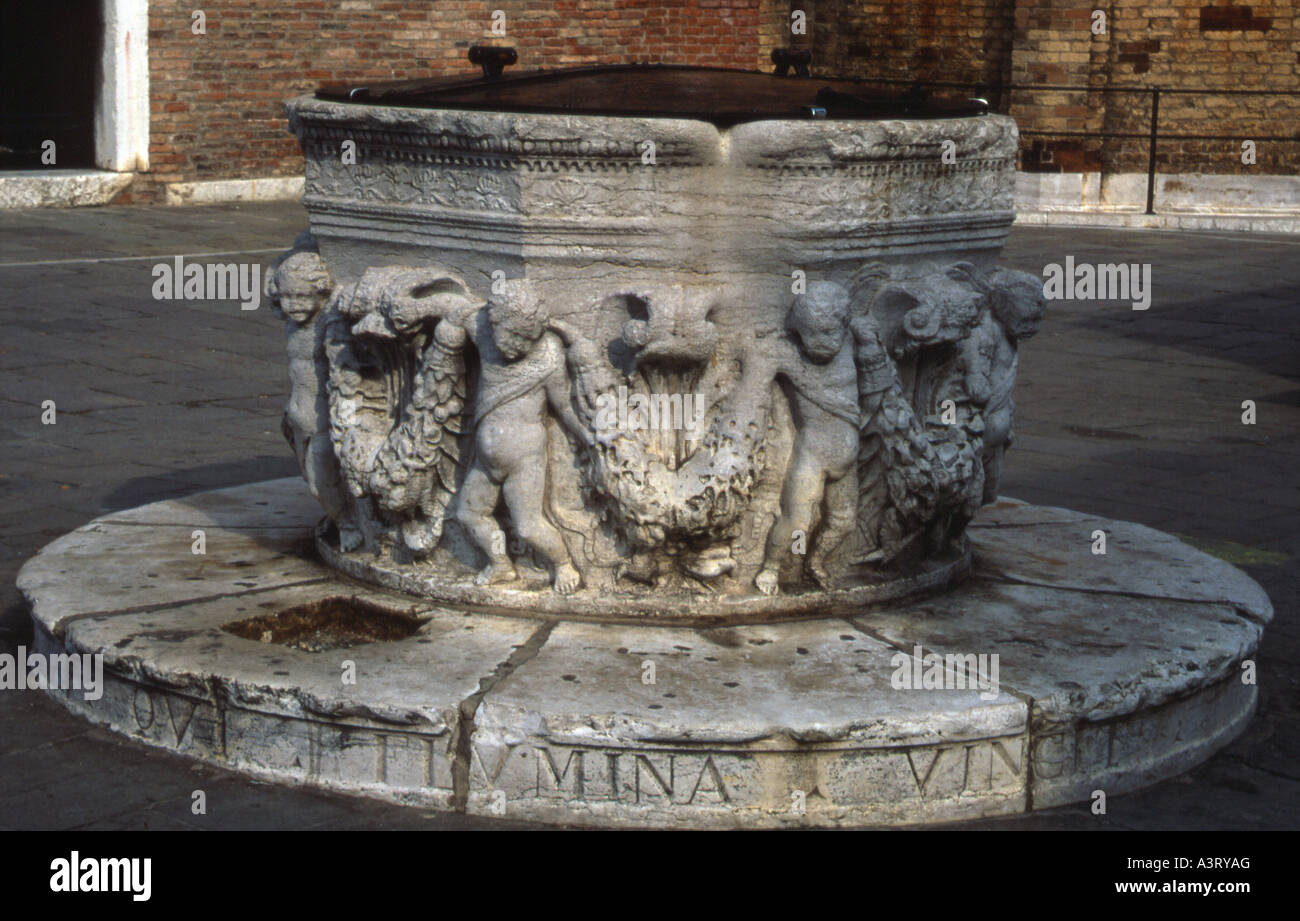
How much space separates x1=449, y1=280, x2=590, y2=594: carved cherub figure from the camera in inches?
158

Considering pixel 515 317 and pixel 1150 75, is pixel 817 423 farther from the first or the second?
pixel 1150 75

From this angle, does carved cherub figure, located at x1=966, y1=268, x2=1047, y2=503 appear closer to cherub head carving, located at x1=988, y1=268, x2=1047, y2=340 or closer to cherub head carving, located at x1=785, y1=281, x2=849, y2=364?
cherub head carving, located at x1=988, y1=268, x2=1047, y2=340

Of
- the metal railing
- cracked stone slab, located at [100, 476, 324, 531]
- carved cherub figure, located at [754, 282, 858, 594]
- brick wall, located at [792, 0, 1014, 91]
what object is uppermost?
brick wall, located at [792, 0, 1014, 91]

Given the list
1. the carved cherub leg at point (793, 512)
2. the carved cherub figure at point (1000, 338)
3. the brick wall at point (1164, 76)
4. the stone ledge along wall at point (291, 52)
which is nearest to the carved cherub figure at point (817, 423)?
the carved cherub leg at point (793, 512)

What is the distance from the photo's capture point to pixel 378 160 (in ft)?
13.7

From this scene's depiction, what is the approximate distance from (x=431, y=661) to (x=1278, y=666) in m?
2.21

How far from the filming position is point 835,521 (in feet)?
13.6

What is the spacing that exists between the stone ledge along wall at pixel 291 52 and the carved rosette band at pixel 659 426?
8.67 m

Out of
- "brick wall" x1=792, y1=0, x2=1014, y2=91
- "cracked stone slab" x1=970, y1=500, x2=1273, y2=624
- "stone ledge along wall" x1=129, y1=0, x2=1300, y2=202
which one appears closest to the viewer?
"cracked stone slab" x1=970, y1=500, x2=1273, y2=624

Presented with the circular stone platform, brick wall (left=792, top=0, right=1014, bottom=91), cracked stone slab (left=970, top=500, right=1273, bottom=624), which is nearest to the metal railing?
brick wall (left=792, top=0, right=1014, bottom=91)

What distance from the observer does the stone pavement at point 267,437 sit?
3.65 metres

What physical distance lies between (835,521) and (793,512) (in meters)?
0.12

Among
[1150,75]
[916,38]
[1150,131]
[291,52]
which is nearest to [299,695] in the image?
[291,52]

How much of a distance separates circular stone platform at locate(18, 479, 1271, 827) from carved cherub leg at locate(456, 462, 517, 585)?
0.12m
